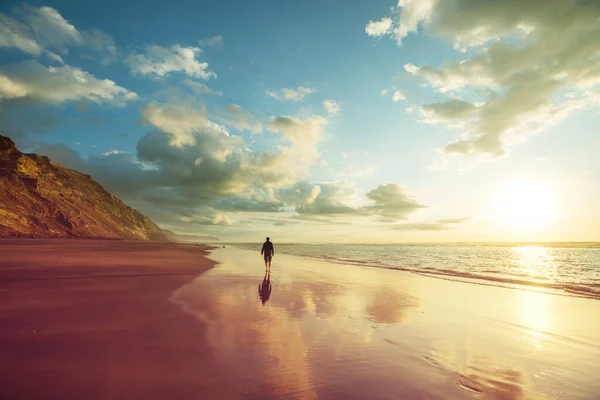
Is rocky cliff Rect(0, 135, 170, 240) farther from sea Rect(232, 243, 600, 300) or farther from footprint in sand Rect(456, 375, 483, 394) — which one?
footprint in sand Rect(456, 375, 483, 394)

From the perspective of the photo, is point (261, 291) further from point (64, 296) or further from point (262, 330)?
point (64, 296)

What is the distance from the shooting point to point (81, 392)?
4867 millimetres

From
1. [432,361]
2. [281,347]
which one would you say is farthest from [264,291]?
[432,361]

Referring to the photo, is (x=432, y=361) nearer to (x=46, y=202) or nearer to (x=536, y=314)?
(x=536, y=314)

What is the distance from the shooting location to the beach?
541 centimetres

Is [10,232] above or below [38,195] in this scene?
below

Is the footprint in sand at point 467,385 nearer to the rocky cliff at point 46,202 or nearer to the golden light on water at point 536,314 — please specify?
the golden light on water at point 536,314

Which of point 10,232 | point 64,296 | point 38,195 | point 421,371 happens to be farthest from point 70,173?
point 421,371

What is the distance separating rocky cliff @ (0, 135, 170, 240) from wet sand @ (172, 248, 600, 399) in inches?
3982

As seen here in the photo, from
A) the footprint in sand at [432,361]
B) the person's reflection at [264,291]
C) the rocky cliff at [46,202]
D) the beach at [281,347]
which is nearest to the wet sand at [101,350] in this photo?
the beach at [281,347]

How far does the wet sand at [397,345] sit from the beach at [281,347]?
0.04m

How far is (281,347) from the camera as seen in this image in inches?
296

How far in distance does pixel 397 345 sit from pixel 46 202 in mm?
138843

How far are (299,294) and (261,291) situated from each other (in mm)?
1983
